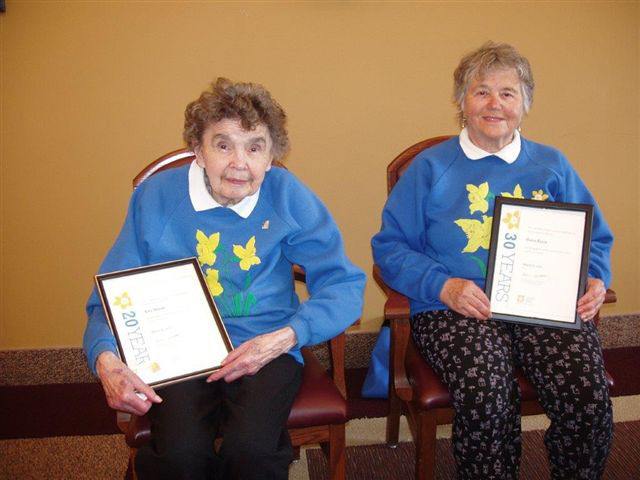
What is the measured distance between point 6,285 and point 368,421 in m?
1.75

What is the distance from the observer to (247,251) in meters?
1.60

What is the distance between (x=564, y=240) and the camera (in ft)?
5.37

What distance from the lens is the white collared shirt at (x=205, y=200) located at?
5.27 ft

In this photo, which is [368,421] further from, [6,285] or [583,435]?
[6,285]

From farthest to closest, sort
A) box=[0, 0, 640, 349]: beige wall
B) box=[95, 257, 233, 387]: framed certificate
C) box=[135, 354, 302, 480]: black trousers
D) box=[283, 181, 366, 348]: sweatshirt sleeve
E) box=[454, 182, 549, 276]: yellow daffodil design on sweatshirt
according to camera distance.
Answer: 1. box=[0, 0, 640, 349]: beige wall
2. box=[454, 182, 549, 276]: yellow daffodil design on sweatshirt
3. box=[283, 181, 366, 348]: sweatshirt sleeve
4. box=[95, 257, 233, 387]: framed certificate
5. box=[135, 354, 302, 480]: black trousers

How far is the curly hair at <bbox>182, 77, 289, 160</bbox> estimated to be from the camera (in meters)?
1.54

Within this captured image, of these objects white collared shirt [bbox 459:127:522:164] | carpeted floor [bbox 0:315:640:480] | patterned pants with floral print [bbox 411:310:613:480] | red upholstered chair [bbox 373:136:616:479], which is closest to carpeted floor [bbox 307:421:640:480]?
carpeted floor [bbox 0:315:640:480]

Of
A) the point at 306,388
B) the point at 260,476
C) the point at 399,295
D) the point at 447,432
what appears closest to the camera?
the point at 260,476

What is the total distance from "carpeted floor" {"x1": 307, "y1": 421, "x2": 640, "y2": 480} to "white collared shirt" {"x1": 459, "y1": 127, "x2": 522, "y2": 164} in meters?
1.10

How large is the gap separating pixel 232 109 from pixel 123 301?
601 millimetres

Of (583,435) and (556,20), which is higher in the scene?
(556,20)

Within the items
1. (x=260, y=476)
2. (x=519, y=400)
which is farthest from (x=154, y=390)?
(x=519, y=400)

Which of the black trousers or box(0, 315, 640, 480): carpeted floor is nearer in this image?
the black trousers

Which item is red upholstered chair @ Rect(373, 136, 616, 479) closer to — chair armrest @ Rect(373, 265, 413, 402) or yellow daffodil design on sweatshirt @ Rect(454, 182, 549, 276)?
chair armrest @ Rect(373, 265, 413, 402)
